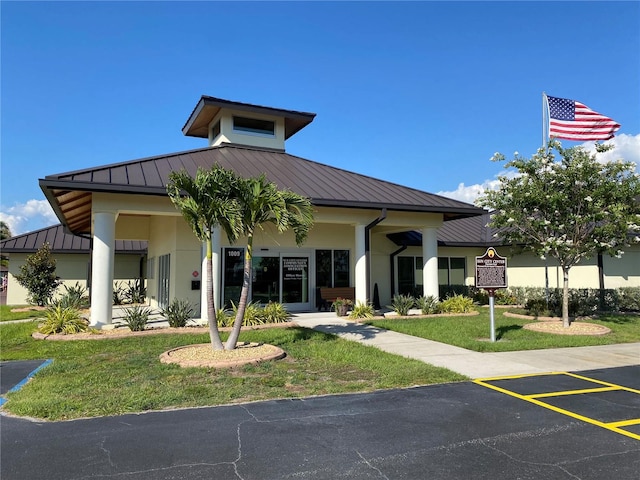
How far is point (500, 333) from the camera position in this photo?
42.0ft

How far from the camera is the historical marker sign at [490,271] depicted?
37.4 ft

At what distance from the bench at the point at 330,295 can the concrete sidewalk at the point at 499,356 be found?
5.07 meters

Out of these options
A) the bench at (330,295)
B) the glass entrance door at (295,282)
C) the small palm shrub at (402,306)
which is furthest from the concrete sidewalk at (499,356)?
the glass entrance door at (295,282)

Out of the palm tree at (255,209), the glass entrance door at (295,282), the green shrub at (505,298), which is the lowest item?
the green shrub at (505,298)

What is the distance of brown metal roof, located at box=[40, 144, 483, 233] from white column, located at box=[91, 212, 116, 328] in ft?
3.50

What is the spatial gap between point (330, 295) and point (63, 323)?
9144mm

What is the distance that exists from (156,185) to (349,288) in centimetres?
855

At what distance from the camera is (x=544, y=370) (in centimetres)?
834

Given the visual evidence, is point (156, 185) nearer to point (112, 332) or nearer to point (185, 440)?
point (112, 332)

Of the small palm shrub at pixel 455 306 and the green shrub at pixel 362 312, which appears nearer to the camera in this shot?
the green shrub at pixel 362 312

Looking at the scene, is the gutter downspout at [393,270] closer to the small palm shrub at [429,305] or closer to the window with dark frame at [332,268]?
the window with dark frame at [332,268]

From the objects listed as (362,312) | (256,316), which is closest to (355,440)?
(256,316)

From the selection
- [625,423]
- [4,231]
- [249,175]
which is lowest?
[625,423]

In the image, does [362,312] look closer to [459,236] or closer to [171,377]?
[171,377]
